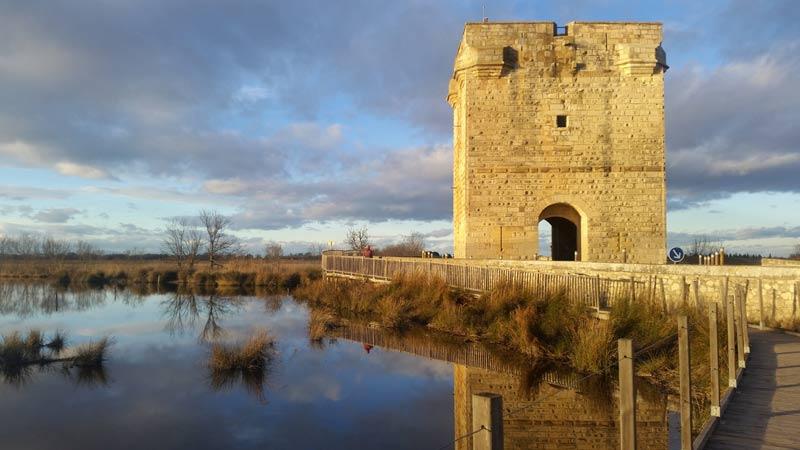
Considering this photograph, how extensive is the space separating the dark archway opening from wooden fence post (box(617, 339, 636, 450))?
21573 mm

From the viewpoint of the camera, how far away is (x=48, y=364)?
13836 mm

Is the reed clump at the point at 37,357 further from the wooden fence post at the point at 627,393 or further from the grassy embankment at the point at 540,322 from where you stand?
the wooden fence post at the point at 627,393

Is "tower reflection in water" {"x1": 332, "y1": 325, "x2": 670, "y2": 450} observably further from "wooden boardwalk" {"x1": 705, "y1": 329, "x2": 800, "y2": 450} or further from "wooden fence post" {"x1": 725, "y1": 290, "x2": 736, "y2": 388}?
"wooden boardwalk" {"x1": 705, "y1": 329, "x2": 800, "y2": 450}

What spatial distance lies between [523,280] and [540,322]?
2.33 metres

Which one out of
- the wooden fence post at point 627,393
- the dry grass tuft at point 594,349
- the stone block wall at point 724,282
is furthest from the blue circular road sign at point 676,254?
the wooden fence post at point 627,393

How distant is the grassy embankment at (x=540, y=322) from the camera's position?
1202 centimetres

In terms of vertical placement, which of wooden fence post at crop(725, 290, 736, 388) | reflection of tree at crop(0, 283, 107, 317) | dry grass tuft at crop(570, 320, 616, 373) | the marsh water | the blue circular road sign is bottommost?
the marsh water

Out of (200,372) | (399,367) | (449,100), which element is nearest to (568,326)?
(399,367)

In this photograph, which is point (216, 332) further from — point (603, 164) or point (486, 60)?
point (603, 164)

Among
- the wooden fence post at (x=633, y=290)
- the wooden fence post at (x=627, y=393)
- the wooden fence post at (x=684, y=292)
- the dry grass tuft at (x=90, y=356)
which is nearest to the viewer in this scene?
the wooden fence post at (x=627, y=393)

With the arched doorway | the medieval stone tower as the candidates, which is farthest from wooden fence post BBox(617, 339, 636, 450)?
the arched doorway

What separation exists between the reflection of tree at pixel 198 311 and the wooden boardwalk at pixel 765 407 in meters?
15.9

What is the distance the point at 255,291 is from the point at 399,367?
80.8 feet

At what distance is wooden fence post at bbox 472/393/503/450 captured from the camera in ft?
11.4
